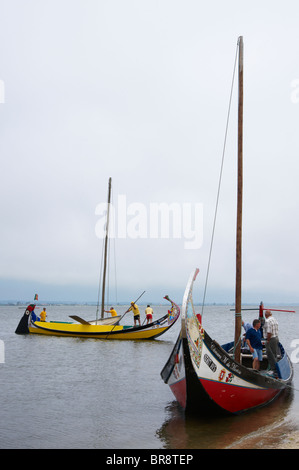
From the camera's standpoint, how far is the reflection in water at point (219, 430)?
9.24 metres

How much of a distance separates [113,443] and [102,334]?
65.7 feet

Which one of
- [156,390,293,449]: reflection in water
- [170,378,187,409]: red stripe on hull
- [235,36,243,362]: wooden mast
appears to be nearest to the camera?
[156,390,293,449]: reflection in water

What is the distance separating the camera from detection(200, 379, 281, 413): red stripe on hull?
32.3 ft

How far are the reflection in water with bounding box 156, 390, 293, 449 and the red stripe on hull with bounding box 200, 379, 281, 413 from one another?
0.87ft

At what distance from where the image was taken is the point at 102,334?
29.4 m

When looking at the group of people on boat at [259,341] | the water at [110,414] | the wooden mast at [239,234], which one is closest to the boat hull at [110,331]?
the water at [110,414]

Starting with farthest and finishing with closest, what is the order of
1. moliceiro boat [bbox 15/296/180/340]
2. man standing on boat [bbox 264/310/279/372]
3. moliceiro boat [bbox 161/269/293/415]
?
1. moliceiro boat [bbox 15/296/180/340]
2. man standing on boat [bbox 264/310/279/372]
3. moliceiro boat [bbox 161/269/293/415]

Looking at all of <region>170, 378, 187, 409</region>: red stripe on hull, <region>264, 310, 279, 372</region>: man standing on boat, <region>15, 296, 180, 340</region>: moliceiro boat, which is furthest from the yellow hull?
<region>170, 378, 187, 409</region>: red stripe on hull

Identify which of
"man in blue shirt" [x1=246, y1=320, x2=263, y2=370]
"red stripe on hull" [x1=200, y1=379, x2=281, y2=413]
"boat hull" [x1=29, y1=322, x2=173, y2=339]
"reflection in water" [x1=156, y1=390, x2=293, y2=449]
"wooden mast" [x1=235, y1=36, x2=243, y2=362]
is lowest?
"boat hull" [x1=29, y1=322, x2=173, y2=339]

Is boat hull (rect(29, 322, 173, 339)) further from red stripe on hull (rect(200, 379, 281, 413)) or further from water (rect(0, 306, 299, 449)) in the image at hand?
red stripe on hull (rect(200, 379, 281, 413))

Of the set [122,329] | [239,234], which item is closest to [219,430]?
[239,234]
